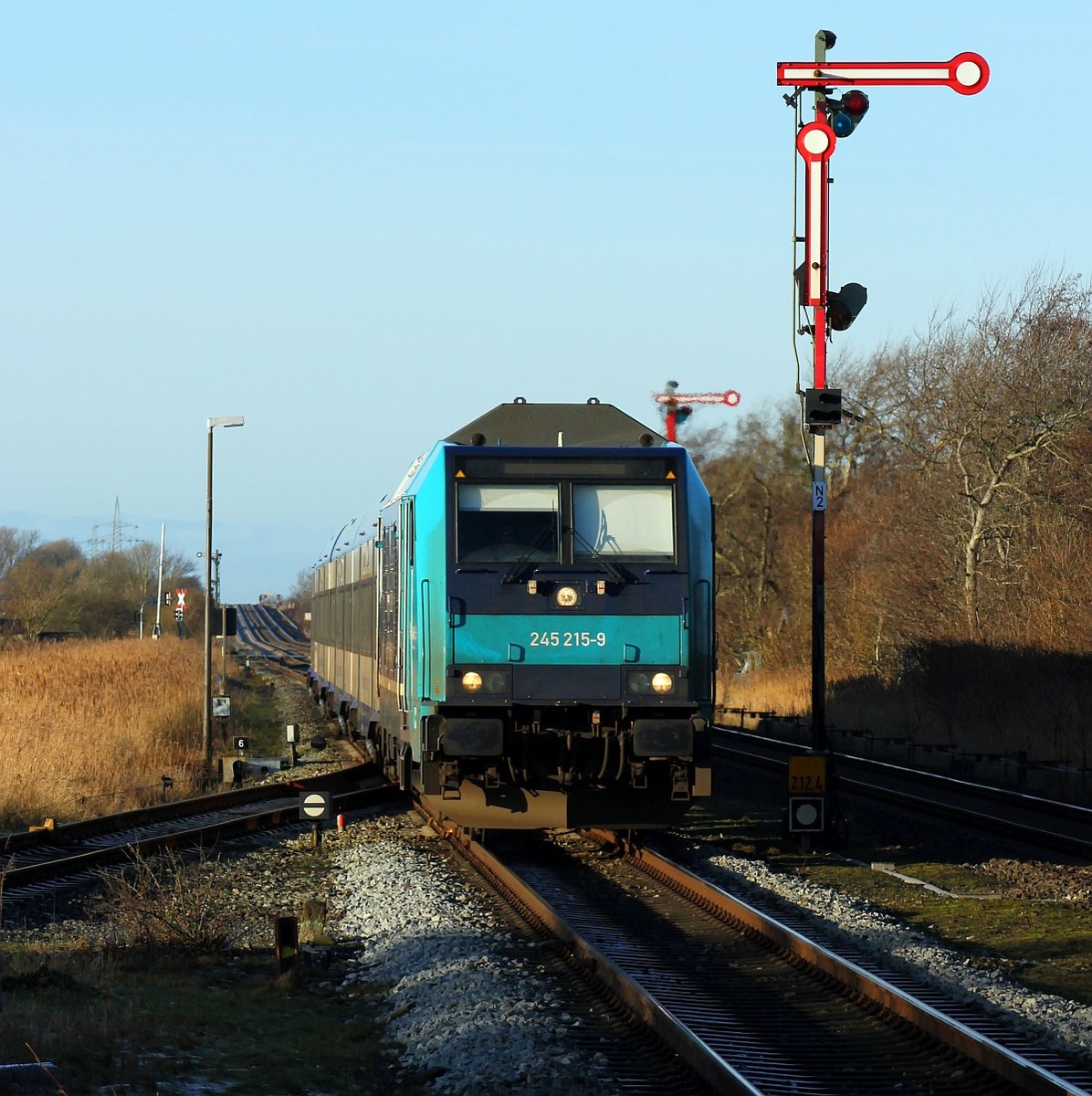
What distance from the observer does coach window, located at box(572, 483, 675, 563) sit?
12.6m

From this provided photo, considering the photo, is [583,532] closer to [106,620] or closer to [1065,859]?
[1065,859]

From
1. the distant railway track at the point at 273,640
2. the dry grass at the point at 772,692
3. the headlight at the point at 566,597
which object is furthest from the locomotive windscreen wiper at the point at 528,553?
the distant railway track at the point at 273,640

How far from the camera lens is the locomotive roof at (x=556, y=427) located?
13094mm

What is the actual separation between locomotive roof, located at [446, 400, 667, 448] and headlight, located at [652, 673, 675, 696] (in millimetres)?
1990

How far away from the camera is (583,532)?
12.6 meters

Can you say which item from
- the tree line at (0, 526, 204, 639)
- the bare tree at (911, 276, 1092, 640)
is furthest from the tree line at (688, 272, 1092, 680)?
the tree line at (0, 526, 204, 639)

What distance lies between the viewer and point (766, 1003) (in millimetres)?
8398

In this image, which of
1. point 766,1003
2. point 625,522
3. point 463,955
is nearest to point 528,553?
point 625,522

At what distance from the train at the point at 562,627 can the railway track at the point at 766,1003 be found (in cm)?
90

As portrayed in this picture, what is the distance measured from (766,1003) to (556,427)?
6128 millimetres

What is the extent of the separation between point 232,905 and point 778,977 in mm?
4827

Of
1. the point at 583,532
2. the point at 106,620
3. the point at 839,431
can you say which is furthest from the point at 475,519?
the point at 106,620

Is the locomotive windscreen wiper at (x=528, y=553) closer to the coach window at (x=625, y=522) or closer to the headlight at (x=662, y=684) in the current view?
the coach window at (x=625, y=522)

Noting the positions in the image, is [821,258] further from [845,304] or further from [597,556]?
[597,556]
